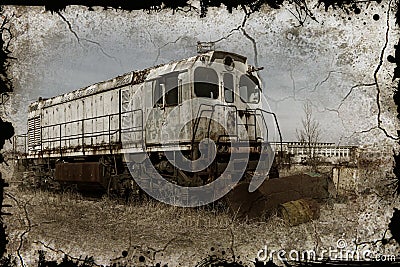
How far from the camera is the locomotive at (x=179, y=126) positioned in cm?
643

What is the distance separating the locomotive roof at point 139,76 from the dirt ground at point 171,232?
7.74 feet

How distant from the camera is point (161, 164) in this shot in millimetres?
7156

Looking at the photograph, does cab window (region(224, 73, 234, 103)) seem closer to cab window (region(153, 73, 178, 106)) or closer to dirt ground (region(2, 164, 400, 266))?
cab window (region(153, 73, 178, 106))

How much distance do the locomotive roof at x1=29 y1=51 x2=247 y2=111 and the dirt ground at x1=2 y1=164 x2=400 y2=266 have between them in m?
2.36

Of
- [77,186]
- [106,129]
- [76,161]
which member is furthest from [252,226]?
[76,161]

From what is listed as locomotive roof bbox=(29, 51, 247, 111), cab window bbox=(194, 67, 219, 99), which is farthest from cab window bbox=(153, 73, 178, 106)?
cab window bbox=(194, 67, 219, 99)

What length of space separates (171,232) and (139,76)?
4.09 m

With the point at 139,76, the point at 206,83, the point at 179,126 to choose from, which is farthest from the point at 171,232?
the point at 139,76

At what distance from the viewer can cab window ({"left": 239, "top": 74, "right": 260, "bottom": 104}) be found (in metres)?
7.50

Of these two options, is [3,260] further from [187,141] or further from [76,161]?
[76,161]

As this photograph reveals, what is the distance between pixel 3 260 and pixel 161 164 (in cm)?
427

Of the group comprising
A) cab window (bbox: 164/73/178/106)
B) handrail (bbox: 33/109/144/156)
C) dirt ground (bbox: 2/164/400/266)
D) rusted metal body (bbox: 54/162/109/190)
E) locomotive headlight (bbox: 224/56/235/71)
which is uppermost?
locomotive headlight (bbox: 224/56/235/71)

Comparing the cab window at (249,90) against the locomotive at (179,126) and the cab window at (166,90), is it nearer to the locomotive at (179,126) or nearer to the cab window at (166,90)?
the locomotive at (179,126)

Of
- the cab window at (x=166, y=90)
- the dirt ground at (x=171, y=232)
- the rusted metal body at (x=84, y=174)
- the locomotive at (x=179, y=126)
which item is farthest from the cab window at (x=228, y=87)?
the rusted metal body at (x=84, y=174)
